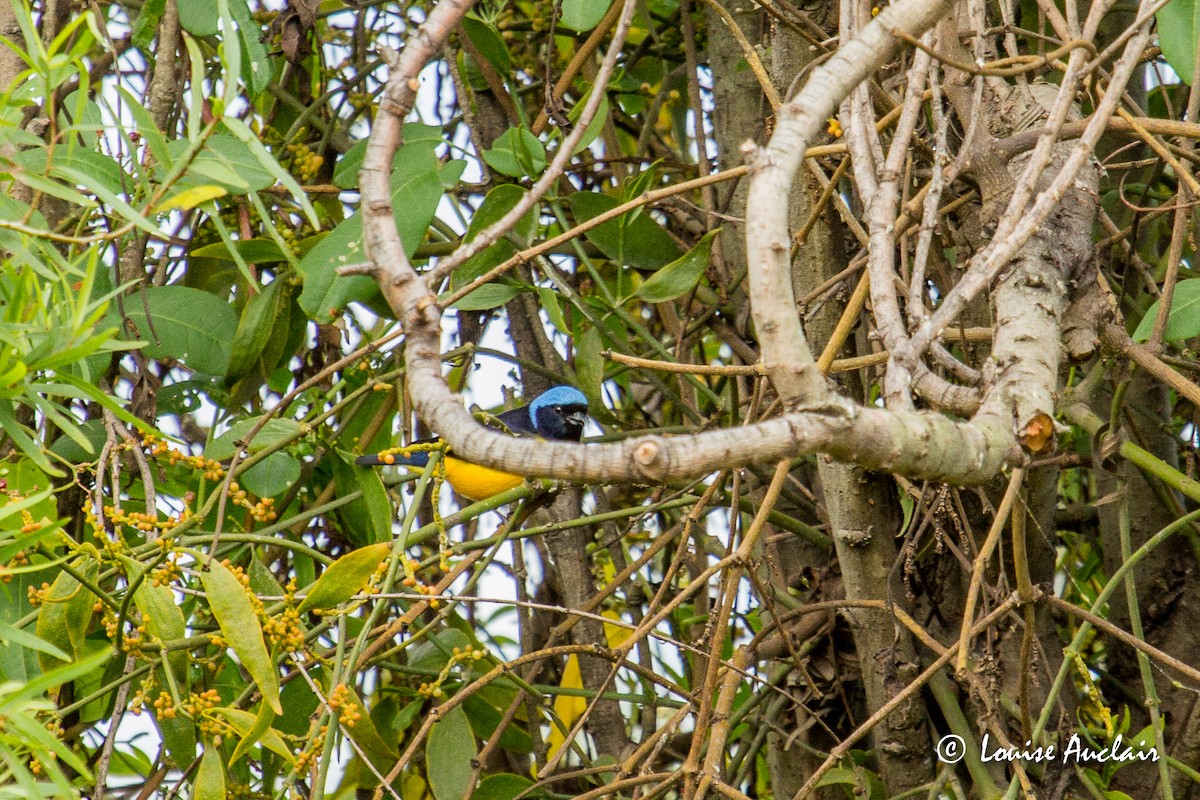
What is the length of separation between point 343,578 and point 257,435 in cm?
54

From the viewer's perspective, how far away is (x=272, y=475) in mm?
2258

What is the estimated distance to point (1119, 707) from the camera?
2.71 meters

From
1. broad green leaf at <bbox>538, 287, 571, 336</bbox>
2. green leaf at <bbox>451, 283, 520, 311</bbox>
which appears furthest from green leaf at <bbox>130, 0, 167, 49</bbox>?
broad green leaf at <bbox>538, 287, 571, 336</bbox>

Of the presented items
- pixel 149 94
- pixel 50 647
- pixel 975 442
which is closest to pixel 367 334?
pixel 149 94

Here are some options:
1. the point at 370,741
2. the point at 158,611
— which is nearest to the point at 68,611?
the point at 158,611

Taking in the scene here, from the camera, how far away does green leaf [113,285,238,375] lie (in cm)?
220

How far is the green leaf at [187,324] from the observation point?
2.20m

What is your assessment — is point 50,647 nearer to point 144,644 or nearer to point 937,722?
point 144,644

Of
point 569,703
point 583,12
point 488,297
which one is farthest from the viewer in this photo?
point 569,703

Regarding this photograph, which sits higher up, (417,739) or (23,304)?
(23,304)

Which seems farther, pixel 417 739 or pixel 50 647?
pixel 417 739

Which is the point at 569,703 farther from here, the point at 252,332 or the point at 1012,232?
the point at 1012,232

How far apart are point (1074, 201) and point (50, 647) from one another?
1.46 m

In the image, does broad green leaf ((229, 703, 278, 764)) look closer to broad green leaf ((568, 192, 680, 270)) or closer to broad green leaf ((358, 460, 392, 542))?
broad green leaf ((358, 460, 392, 542))
